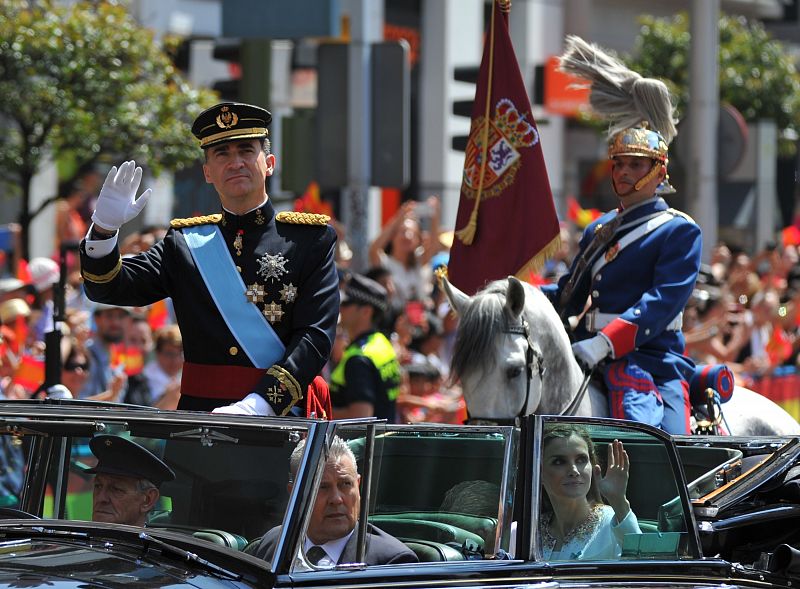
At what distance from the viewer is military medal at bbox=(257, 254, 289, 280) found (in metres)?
5.57

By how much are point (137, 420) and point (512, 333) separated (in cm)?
244

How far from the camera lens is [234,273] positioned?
561 centimetres

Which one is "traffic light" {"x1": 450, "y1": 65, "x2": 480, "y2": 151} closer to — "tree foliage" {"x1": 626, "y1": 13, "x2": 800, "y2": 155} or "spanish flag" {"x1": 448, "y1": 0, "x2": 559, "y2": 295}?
"spanish flag" {"x1": 448, "y1": 0, "x2": 559, "y2": 295}

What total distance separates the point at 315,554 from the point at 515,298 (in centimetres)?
264

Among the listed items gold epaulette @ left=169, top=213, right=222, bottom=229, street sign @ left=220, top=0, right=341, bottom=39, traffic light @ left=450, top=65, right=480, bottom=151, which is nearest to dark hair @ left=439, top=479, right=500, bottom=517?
gold epaulette @ left=169, top=213, right=222, bottom=229

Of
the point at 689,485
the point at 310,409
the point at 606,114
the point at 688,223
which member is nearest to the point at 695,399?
the point at 688,223

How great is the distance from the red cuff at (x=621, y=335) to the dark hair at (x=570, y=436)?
2.08 meters

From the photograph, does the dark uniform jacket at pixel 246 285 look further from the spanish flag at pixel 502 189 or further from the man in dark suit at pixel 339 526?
the spanish flag at pixel 502 189

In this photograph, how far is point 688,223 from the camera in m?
7.09

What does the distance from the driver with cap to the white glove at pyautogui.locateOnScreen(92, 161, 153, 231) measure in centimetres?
110

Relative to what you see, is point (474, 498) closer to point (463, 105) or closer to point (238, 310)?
point (238, 310)

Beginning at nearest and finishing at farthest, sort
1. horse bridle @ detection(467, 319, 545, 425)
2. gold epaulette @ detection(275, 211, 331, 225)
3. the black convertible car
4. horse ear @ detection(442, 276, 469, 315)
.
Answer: the black convertible car
gold epaulette @ detection(275, 211, 331, 225)
horse bridle @ detection(467, 319, 545, 425)
horse ear @ detection(442, 276, 469, 315)

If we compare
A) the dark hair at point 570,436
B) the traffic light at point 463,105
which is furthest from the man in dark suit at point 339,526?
the traffic light at point 463,105

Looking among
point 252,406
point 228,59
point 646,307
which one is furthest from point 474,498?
point 228,59
